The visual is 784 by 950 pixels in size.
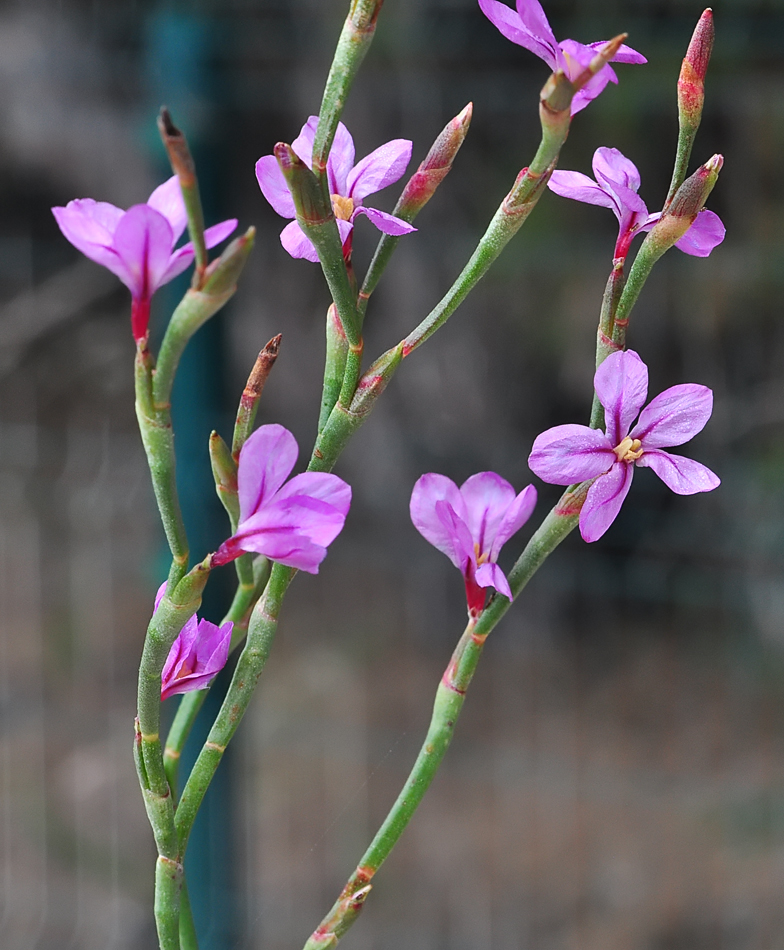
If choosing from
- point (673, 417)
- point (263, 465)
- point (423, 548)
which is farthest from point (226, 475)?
point (423, 548)

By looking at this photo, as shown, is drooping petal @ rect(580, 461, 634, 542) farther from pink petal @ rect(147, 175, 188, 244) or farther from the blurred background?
the blurred background

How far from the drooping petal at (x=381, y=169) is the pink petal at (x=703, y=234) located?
76mm

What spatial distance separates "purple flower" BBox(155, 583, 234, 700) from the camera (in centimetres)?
27

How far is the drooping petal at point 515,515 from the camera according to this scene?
0.96 feet

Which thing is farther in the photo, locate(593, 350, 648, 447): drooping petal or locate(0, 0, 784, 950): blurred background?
locate(0, 0, 784, 950): blurred background

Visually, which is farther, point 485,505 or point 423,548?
point 423,548

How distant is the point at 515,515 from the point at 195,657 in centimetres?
9

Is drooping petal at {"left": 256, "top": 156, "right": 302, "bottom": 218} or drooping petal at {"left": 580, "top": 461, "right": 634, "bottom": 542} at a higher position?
drooping petal at {"left": 256, "top": 156, "right": 302, "bottom": 218}

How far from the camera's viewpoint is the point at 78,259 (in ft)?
5.96

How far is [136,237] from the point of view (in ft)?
0.73

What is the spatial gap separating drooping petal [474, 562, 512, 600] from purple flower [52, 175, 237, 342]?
11 cm

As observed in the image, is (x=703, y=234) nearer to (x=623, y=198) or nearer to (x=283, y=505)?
(x=623, y=198)

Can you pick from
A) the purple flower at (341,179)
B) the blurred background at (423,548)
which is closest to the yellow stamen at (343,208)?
the purple flower at (341,179)

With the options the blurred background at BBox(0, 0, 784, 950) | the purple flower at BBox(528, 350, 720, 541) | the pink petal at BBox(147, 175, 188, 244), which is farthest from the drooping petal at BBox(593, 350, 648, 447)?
the blurred background at BBox(0, 0, 784, 950)
